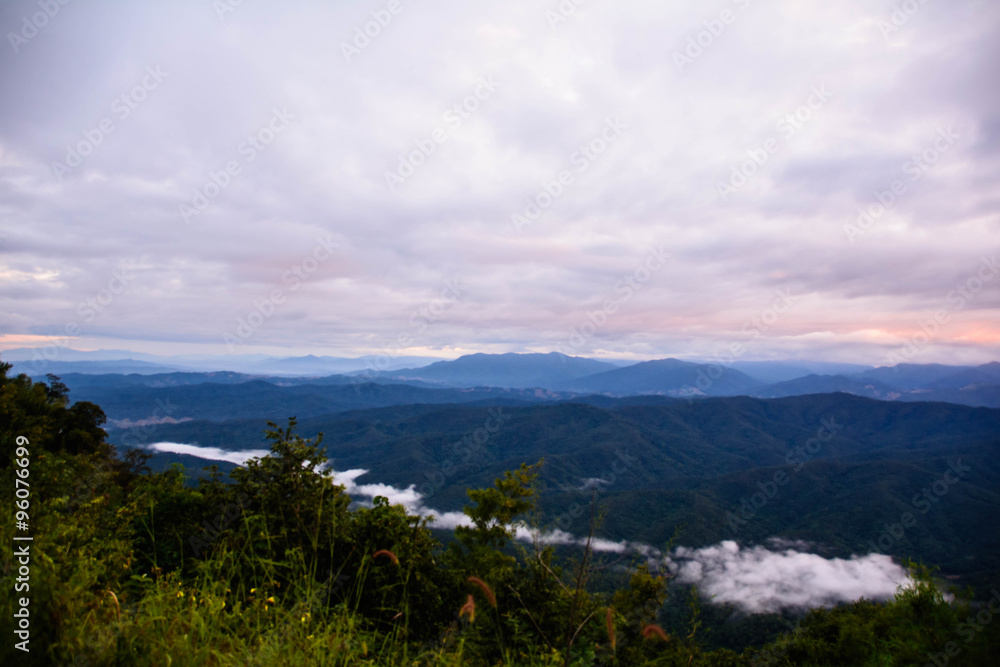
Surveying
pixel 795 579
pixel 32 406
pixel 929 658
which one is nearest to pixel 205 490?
pixel 929 658

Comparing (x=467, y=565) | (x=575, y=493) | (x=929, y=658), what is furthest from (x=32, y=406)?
(x=575, y=493)

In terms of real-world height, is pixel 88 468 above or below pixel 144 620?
below

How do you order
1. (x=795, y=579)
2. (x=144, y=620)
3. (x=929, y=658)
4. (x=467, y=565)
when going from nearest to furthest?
(x=144, y=620), (x=929, y=658), (x=467, y=565), (x=795, y=579)

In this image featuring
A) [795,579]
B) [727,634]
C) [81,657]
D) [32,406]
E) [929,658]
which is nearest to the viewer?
[81,657]

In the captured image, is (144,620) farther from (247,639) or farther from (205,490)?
(205,490)

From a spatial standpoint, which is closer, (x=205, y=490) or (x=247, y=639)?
(x=247, y=639)

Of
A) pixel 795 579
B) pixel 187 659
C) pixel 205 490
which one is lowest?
pixel 795 579
